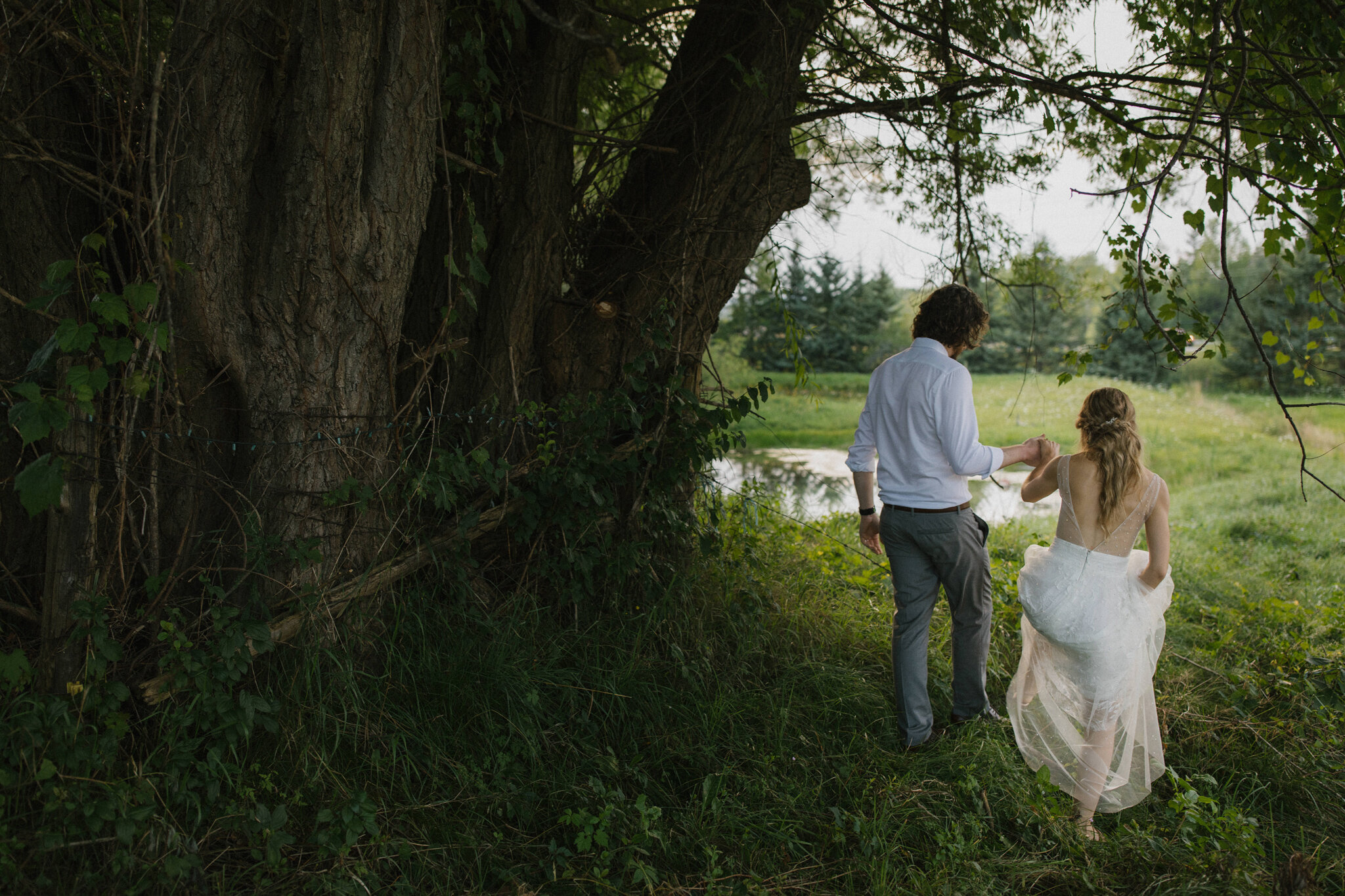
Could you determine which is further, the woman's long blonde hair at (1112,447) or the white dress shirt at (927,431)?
the white dress shirt at (927,431)

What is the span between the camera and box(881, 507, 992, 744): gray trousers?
10.6ft

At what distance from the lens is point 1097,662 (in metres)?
3.00

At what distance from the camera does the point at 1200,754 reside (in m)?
3.37

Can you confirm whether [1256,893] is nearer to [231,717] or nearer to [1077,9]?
[231,717]

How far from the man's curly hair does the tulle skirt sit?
88cm

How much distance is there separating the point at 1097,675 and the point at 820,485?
7.54 meters

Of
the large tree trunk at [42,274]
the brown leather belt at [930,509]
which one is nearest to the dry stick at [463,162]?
the large tree trunk at [42,274]

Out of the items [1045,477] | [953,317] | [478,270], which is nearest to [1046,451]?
[1045,477]

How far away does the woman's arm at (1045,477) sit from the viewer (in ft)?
10.5

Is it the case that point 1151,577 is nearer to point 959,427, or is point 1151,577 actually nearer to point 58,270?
point 959,427

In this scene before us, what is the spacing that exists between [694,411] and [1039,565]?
5.15 feet

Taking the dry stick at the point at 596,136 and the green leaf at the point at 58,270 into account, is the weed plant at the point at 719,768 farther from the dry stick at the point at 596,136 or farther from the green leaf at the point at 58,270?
the dry stick at the point at 596,136

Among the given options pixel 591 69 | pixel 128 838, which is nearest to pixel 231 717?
pixel 128 838

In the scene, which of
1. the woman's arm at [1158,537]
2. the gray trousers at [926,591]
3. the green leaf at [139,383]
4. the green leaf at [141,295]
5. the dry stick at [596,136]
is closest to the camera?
the green leaf at [141,295]
